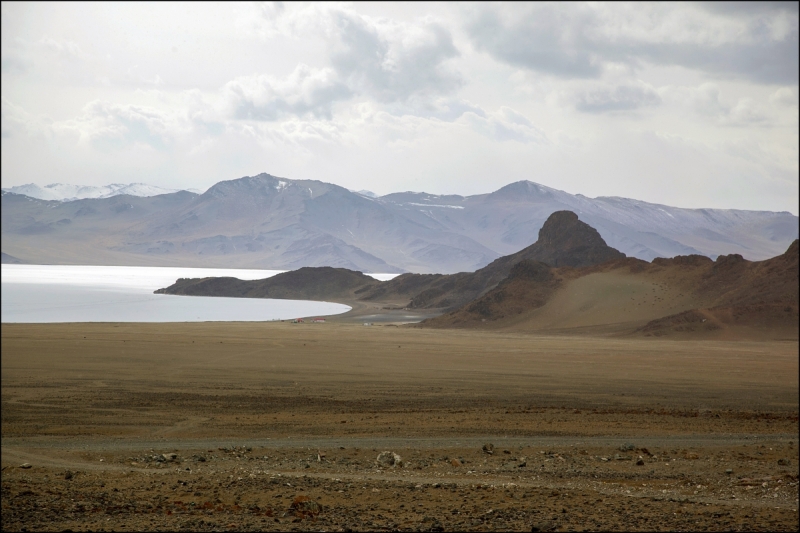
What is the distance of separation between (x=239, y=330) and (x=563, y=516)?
60.6 m

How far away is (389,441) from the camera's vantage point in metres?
21.0

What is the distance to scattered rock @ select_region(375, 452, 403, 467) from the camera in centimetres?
1820

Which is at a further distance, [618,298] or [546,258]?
[546,258]

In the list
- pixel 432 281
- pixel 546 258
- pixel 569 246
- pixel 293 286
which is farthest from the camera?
pixel 293 286

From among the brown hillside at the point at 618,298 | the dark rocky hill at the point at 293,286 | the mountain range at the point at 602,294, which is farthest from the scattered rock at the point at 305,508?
the dark rocky hill at the point at 293,286

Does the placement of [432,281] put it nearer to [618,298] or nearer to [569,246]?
[569,246]

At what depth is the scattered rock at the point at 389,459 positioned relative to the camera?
18.2 metres

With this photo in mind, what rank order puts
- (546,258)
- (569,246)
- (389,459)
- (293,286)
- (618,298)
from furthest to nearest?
1. (293,286)
2. (546,258)
3. (569,246)
4. (618,298)
5. (389,459)

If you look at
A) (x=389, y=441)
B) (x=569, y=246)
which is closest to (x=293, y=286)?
(x=569, y=246)

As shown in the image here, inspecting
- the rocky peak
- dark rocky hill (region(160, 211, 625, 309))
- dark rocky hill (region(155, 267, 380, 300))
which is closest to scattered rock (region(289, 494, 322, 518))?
dark rocky hill (region(160, 211, 625, 309))

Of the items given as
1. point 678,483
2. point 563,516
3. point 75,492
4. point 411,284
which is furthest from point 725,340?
point 411,284

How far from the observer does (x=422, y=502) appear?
45.8ft

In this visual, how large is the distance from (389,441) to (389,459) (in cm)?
257

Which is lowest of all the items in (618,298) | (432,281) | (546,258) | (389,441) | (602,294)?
(389,441)
